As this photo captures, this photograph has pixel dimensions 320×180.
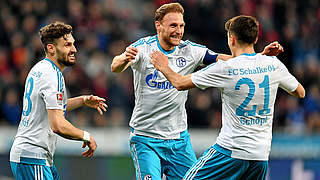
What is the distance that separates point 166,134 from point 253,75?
1.45 m

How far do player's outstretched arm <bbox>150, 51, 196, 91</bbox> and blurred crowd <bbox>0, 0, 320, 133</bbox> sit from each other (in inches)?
227

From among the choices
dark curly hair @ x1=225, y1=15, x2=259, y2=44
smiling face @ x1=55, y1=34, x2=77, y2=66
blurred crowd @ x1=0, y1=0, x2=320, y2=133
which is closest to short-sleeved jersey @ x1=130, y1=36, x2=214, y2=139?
smiling face @ x1=55, y1=34, x2=77, y2=66

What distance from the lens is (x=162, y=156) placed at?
6.92m

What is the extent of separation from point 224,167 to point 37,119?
199cm

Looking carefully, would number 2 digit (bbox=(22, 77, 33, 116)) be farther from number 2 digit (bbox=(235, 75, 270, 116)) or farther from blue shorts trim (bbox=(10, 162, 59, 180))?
number 2 digit (bbox=(235, 75, 270, 116))

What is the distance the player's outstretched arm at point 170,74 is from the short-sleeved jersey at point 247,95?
0.08 metres

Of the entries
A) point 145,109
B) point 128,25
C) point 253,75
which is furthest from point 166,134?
point 128,25

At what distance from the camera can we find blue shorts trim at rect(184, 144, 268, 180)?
611cm

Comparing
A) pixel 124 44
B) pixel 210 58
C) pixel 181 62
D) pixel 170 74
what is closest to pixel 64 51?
pixel 170 74

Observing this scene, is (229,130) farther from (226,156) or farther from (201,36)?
(201,36)

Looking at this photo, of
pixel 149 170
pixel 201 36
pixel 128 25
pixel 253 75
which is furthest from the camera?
pixel 128 25

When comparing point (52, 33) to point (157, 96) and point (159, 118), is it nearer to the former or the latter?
point (157, 96)

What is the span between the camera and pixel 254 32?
605 centimetres

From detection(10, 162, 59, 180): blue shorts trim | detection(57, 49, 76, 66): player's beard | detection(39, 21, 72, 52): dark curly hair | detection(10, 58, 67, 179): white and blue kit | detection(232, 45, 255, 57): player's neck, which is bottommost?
detection(10, 162, 59, 180): blue shorts trim
